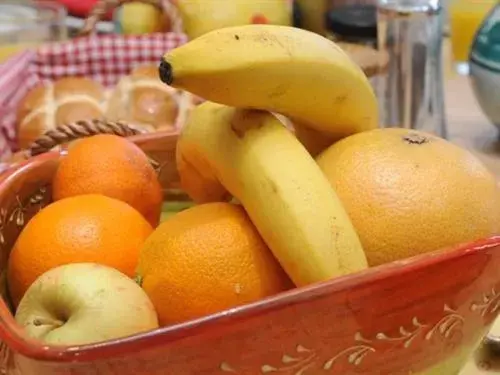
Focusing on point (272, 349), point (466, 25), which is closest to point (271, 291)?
point (272, 349)

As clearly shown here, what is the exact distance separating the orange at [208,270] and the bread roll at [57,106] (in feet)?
1.74

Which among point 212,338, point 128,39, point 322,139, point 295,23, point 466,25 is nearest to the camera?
point 212,338

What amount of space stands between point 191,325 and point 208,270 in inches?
2.2

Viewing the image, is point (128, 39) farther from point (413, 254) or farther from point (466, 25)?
point (413, 254)

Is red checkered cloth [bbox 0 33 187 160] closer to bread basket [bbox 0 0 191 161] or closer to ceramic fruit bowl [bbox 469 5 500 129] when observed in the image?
bread basket [bbox 0 0 191 161]

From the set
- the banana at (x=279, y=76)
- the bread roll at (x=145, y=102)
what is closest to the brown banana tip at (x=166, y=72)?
the banana at (x=279, y=76)

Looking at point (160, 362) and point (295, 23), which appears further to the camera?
point (295, 23)

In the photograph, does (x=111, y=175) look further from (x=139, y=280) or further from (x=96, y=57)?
(x=96, y=57)

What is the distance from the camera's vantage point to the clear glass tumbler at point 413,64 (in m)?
0.94

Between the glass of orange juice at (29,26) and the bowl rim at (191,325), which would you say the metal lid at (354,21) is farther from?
the bowl rim at (191,325)

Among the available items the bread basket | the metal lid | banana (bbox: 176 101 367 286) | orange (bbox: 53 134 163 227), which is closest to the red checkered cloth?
the bread basket

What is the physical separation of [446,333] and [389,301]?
47mm

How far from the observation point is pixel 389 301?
0.39 metres

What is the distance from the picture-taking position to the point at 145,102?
0.98m
